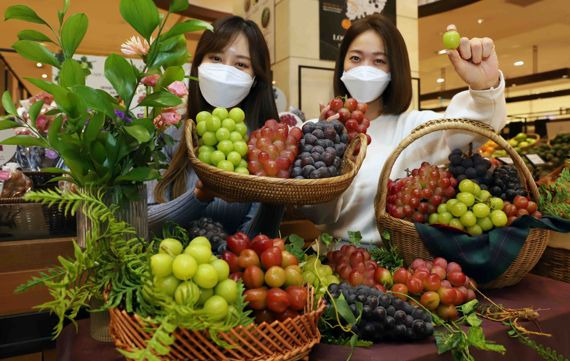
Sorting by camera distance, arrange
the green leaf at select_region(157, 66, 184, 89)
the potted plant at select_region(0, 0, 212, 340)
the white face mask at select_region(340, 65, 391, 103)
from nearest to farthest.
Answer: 1. the potted plant at select_region(0, 0, 212, 340)
2. the green leaf at select_region(157, 66, 184, 89)
3. the white face mask at select_region(340, 65, 391, 103)

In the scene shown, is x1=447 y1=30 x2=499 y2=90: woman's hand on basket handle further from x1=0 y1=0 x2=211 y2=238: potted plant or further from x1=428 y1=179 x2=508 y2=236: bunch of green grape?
x1=0 y1=0 x2=211 y2=238: potted plant

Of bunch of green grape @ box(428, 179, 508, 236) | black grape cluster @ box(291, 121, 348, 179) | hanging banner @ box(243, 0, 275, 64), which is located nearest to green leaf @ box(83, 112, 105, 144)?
black grape cluster @ box(291, 121, 348, 179)

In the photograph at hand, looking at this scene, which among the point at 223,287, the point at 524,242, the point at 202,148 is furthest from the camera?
the point at 524,242

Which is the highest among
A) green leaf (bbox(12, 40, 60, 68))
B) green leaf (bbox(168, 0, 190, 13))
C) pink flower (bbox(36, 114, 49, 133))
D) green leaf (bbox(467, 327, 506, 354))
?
green leaf (bbox(168, 0, 190, 13))

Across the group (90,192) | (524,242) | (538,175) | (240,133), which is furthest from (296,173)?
(538,175)

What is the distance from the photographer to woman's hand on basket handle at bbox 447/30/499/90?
4.37 feet

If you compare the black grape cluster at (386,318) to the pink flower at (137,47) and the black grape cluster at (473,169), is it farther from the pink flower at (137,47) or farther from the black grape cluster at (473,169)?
the pink flower at (137,47)

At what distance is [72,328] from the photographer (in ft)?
3.60

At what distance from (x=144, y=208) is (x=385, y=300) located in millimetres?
592

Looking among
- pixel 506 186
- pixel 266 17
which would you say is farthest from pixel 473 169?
pixel 266 17

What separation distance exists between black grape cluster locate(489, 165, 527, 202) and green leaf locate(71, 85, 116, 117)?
1128mm

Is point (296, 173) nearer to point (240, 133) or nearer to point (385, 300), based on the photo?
point (240, 133)

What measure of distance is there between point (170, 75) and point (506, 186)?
1.06 m

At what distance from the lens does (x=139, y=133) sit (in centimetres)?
88
